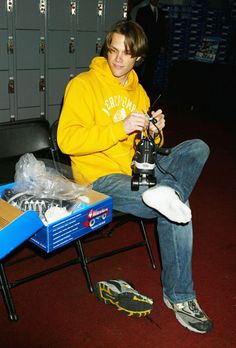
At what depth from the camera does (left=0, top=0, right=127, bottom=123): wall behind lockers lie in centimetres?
402

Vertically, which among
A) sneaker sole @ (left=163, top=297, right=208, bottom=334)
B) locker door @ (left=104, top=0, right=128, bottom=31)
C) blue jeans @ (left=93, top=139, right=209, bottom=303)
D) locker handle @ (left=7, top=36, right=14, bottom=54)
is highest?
locker door @ (left=104, top=0, right=128, bottom=31)

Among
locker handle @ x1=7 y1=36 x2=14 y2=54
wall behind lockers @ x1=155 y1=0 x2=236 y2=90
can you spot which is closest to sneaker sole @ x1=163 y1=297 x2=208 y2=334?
locker handle @ x1=7 y1=36 x2=14 y2=54

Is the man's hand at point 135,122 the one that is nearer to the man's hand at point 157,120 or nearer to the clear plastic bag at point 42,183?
the man's hand at point 157,120

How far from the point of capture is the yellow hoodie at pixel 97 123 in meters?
1.64

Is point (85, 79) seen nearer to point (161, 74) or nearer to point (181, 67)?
point (181, 67)

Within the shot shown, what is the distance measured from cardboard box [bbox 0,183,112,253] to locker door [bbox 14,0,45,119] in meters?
2.92

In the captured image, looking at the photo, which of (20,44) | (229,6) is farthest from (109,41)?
(229,6)

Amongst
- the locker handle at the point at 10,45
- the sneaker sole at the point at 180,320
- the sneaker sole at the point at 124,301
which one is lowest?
the sneaker sole at the point at 180,320

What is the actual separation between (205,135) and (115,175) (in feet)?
11.2

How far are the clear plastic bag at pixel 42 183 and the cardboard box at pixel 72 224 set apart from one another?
6 centimetres

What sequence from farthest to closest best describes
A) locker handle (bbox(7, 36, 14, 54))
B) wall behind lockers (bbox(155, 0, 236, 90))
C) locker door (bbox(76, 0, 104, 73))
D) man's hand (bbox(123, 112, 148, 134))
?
1. wall behind lockers (bbox(155, 0, 236, 90))
2. locker door (bbox(76, 0, 104, 73))
3. locker handle (bbox(7, 36, 14, 54))
4. man's hand (bbox(123, 112, 148, 134))

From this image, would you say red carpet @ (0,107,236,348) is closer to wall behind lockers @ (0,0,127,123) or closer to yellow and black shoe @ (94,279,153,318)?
yellow and black shoe @ (94,279,153,318)

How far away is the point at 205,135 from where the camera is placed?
491 centimetres

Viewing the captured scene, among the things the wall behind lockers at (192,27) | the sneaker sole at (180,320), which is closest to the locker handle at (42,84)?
the sneaker sole at (180,320)
